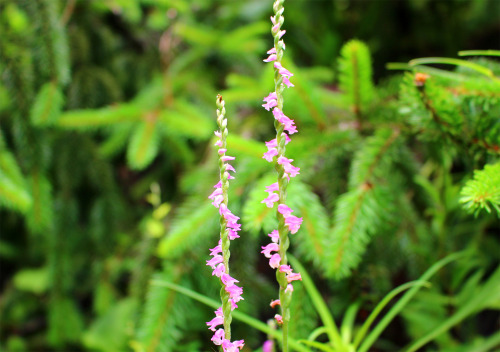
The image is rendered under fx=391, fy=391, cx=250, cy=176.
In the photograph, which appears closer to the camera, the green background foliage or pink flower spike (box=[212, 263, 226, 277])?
pink flower spike (box=[212, 263, 226, 277])

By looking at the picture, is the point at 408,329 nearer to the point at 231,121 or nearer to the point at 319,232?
the point at 319,232

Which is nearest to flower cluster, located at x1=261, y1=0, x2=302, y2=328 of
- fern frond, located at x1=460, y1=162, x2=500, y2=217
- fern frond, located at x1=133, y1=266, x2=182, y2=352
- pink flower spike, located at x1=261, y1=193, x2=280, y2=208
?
pink flower spike, located at x1=261, y1=193, x2=280, y2=208

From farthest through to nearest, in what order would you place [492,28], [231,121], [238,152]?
[492,28], [231,121], [238,152]

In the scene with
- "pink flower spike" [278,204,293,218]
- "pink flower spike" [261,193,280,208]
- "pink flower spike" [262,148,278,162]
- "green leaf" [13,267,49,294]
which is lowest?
"green leaf" [13,267,49,294]

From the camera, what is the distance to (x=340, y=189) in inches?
53.2

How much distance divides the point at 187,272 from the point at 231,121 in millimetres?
867

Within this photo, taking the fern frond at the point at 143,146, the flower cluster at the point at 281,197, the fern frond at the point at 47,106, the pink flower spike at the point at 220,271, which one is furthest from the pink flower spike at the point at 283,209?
the fern frond at the point at 47,106

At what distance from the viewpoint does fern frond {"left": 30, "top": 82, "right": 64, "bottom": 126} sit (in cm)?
152

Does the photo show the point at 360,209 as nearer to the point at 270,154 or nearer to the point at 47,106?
the point at 270,154

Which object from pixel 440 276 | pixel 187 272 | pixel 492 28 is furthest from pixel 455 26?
pixel 187 272

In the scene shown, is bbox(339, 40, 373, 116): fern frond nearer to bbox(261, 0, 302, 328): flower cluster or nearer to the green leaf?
bbox(261, 0, 302, 328): flower cluster

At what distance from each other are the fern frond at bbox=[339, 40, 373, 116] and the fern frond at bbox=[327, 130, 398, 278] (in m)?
0.14

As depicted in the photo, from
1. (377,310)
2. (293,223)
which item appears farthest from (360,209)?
(293,223)

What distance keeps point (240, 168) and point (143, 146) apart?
46 centimetres
